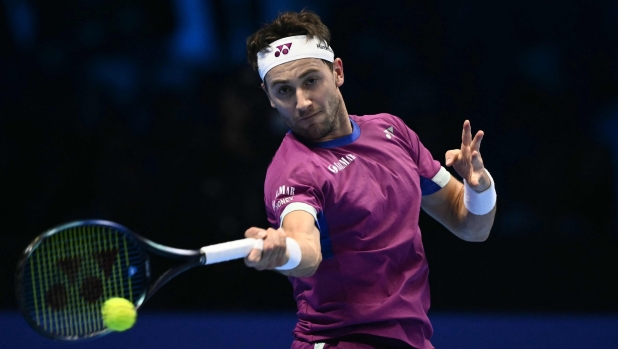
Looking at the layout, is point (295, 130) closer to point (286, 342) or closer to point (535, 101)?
point (286, 342)

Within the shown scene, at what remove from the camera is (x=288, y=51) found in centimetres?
337

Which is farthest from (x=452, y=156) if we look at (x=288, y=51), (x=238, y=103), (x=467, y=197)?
(x=238, y=103)

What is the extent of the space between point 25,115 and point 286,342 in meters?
2.75

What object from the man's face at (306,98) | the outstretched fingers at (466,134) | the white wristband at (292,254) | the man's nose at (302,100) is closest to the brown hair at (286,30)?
the man's face at (306,98)

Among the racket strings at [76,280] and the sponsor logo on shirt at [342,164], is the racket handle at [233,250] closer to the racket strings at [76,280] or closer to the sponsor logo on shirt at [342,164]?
the racket strings at [76,280]

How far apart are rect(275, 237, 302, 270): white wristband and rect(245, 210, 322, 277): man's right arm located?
0.02 metres

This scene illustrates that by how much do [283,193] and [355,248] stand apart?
0.34 m

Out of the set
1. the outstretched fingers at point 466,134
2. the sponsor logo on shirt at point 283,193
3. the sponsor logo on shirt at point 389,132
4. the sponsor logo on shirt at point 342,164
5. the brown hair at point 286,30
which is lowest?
the sponsor logo on shirt at point 283,193

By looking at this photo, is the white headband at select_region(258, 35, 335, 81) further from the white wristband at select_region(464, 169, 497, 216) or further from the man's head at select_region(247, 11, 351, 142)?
the white wristband at select_region(464, 169, 497, 216)

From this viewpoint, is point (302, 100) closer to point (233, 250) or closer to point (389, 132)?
point (389, 132)

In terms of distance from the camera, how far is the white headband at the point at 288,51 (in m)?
3.36

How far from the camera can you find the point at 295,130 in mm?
3346

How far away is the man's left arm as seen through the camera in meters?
3.43

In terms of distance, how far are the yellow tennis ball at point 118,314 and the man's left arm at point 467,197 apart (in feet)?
4.55
